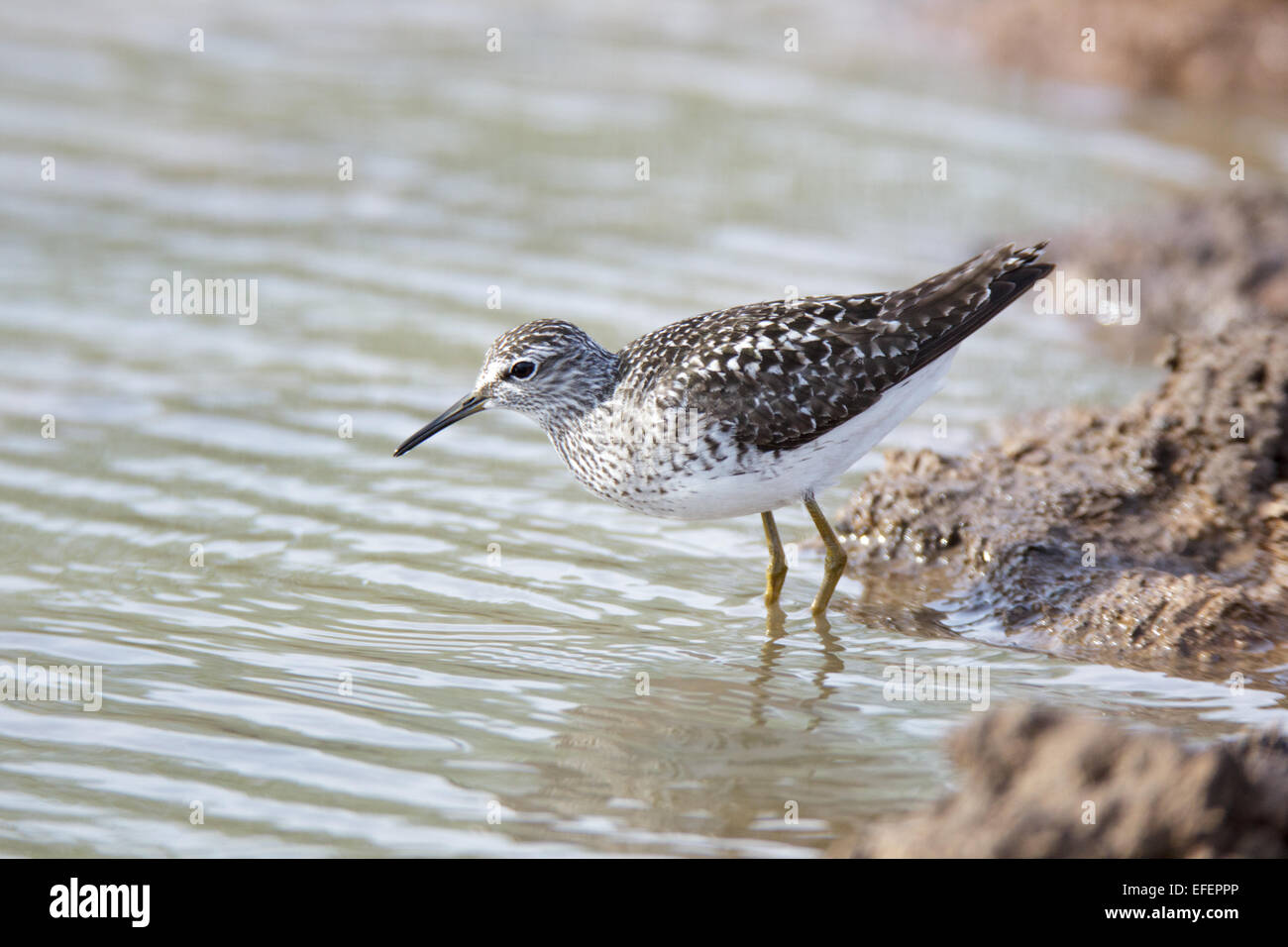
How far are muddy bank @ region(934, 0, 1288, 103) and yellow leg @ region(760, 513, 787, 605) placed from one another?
41.4 ft

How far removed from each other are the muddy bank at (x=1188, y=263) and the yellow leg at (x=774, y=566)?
5.06 m

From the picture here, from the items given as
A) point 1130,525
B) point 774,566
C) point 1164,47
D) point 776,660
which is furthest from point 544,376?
point 1164,47

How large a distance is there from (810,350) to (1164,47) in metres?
12.8

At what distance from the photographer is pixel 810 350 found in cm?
774

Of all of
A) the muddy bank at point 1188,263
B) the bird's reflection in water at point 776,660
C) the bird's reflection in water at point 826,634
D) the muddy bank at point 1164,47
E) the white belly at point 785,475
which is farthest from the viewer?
the muddy bank at point 1164,47

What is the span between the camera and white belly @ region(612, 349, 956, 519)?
7.52 metres

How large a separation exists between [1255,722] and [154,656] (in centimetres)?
492

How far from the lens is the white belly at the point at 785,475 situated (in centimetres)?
752

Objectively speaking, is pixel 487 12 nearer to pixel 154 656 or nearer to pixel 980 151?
pixel 980 151

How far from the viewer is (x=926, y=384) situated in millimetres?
8062

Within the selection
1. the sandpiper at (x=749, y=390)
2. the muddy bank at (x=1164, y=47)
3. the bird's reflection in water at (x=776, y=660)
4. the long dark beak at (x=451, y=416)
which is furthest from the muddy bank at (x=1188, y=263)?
the long dark beak at (x=451, y=416)

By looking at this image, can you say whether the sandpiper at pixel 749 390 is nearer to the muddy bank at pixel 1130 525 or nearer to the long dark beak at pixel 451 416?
the long dark beak at pixel 451 416

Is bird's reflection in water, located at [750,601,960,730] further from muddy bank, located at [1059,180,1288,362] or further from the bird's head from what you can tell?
muddy bank, located at [1059,180,1288,362]

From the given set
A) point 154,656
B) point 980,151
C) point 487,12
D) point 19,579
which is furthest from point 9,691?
point 487,12
